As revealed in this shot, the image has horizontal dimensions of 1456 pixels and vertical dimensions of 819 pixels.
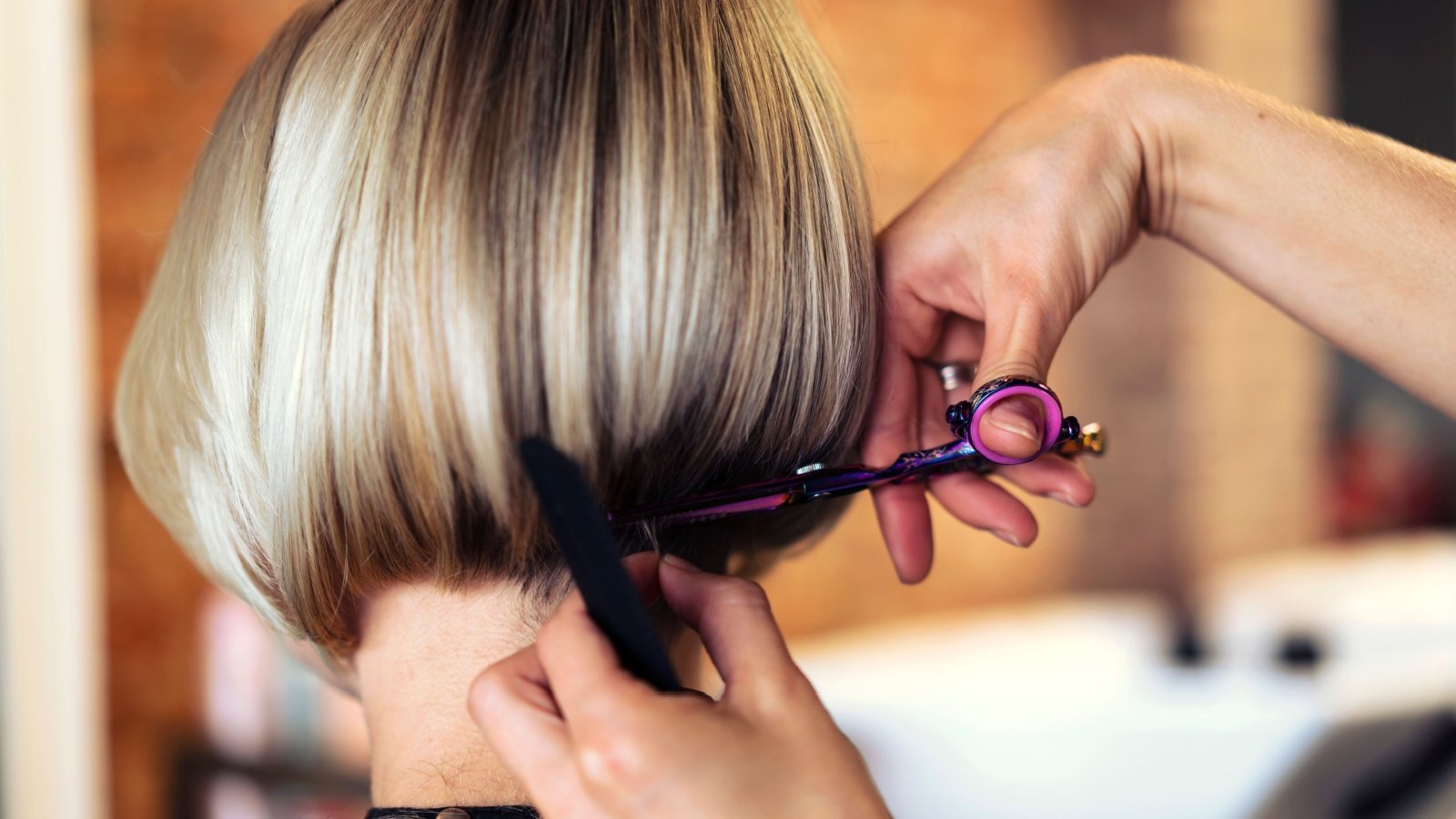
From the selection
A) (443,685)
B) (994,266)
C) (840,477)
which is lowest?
(443,685)

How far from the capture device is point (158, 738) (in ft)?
5.61

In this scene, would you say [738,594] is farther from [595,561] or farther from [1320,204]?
[1320,204]

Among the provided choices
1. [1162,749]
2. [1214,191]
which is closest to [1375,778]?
[1162,749]

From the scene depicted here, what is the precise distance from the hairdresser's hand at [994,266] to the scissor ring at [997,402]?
71mm

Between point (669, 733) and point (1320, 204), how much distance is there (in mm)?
598

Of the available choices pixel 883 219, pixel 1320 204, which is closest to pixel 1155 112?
pixel 1320 204

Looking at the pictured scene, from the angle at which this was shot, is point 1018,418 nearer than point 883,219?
Yes

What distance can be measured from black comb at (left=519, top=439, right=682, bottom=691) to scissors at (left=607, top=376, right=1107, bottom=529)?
0.09 meters

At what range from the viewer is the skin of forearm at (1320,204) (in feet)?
2.42

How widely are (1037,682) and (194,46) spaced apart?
5.91ft

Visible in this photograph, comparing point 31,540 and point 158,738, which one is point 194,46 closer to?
point 31,540

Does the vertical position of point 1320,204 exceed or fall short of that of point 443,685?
it exceeds it

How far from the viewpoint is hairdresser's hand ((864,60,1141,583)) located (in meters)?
0.70

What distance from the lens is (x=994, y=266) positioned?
0.71m
